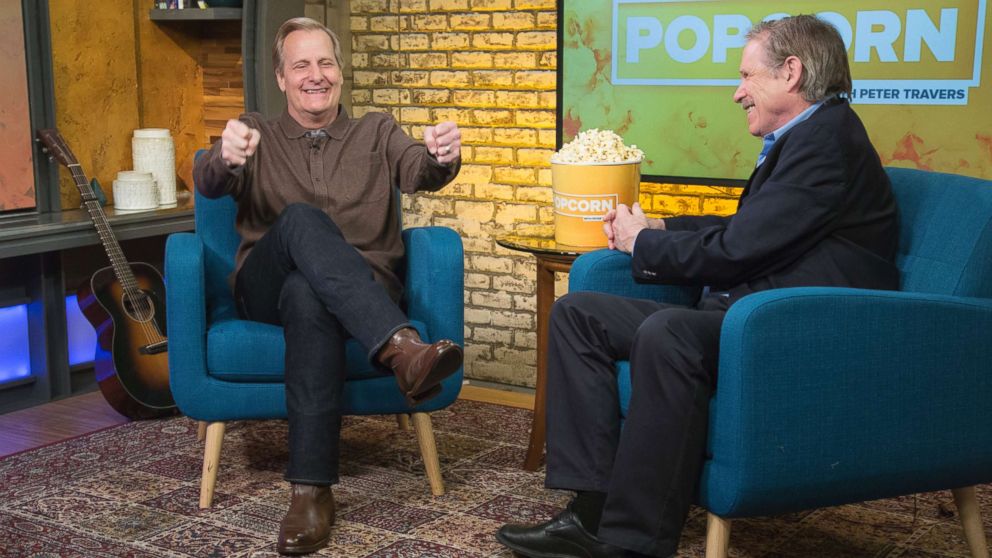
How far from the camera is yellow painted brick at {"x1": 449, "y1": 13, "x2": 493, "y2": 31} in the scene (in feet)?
13.5

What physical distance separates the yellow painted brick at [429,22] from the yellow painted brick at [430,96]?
22cm

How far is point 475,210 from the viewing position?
4.24m

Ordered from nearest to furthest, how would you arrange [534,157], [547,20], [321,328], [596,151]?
[321,328] → [596,151] → [547,20] → [534,157]

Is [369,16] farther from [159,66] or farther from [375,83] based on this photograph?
[159,66]

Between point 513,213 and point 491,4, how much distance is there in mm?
729

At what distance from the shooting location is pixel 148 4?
14.5 ft

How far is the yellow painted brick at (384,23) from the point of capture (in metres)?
4.32

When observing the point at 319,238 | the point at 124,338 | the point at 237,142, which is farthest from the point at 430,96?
the point at 319,238

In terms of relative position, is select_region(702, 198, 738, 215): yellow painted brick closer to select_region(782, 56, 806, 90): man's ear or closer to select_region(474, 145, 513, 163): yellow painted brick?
select_region(474, 145, 513, 163): yellow painted brick

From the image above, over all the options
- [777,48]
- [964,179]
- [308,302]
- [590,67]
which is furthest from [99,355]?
[964,179]

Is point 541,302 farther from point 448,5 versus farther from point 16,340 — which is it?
point 16,340

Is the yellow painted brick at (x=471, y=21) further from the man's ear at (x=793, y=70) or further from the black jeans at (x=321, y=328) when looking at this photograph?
the man's ear at (x=793, y=70)

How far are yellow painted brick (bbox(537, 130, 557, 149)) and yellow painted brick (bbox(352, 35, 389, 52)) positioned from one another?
736 mm

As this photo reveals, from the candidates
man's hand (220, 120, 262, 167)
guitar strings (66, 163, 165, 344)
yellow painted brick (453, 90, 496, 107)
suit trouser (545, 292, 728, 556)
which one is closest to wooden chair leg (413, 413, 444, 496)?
suit trouser (545, 292, 728, 556)
